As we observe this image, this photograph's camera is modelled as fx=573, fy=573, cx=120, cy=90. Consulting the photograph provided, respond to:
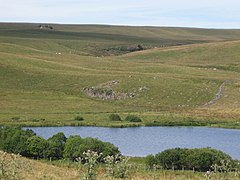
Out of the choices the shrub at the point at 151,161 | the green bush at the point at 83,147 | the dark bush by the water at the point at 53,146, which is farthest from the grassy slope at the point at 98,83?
the shrub at the point at 151,161

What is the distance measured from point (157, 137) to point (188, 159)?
1832 cm

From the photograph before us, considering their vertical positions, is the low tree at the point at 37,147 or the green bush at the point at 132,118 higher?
the green bush at the point at 132,118

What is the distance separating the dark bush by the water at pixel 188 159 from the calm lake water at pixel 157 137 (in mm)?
7897

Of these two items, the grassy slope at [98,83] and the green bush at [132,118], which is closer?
the green bush at [132,118]

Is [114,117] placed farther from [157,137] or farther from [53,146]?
[53,146]

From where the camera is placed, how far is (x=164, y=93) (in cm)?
9631

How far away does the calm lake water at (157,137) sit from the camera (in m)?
56.3

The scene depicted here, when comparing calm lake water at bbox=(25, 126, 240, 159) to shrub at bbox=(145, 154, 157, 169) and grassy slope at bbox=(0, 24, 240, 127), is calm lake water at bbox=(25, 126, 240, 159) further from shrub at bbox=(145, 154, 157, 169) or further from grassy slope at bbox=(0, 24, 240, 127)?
shrub at bbox=(145, 154, 157, 169)

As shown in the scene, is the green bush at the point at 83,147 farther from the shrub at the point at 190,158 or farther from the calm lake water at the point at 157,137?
the calm lake water at the point at 157,137

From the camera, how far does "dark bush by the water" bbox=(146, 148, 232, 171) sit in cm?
4403

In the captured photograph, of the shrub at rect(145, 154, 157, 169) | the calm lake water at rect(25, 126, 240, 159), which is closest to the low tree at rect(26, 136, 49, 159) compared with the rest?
the calm lake water at rect(25, 126, 240, 159)

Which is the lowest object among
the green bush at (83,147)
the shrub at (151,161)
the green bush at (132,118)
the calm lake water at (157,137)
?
the shrub at (151,161)

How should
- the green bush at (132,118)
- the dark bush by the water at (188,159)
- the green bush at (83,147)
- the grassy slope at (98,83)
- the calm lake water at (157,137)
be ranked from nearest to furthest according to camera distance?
1. the dark bush by the water at (188,159)
2. the green bush at (83,147)
3. the calm lake water at (157,137)
4. the green bush at (132,118)
5. the grassy slope at (98,83)

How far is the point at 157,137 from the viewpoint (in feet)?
206
